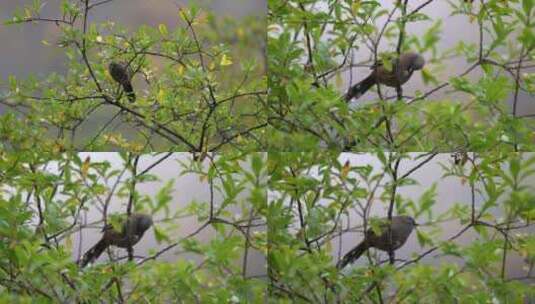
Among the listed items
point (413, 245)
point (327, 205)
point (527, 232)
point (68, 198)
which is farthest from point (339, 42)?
point (68, 198)

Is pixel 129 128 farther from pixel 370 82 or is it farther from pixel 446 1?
pixel 446 1

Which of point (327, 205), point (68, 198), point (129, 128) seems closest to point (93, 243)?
point (68, 198)

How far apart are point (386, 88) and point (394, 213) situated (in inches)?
14.8

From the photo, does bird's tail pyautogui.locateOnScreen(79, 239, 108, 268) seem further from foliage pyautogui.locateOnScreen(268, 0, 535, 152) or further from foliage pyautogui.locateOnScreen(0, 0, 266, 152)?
foliage pyautogui.locateOnScreen(268, 0, 535, 152)

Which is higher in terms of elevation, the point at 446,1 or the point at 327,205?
the point at 446,1

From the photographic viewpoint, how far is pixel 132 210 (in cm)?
225

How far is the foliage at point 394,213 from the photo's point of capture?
2.15 m

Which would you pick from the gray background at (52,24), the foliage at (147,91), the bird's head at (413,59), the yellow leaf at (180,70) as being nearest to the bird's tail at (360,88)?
the bird's head at (413,59)

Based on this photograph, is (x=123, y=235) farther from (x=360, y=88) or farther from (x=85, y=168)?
(x=360, y=88)

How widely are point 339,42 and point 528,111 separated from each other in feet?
1.95

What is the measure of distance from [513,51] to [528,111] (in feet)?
0.60

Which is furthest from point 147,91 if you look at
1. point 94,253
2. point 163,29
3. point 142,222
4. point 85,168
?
point 94,253

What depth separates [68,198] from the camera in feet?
7.41

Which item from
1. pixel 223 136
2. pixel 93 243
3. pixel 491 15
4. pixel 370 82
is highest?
pixel 491 15
